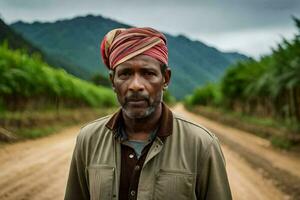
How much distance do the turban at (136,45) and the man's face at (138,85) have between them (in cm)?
3

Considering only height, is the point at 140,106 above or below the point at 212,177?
above

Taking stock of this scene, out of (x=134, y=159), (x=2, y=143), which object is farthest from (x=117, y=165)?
(x=2, y=143)

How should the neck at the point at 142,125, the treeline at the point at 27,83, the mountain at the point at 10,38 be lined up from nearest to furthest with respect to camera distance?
the neck at the point at 142,125
the treeline at the point at 27,83
the mountain at the point at 10,38

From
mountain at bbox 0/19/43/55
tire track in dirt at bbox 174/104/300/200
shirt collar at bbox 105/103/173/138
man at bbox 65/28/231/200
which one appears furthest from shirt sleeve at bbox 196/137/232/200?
mountain at bbox 0/19/43/55

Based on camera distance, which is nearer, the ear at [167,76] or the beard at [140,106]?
the beard at [140,106]

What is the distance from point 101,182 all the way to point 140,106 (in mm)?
401

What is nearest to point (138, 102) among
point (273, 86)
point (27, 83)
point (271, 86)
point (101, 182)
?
point (101, 182)

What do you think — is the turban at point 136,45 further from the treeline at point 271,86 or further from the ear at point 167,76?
the treeline at point 271,86

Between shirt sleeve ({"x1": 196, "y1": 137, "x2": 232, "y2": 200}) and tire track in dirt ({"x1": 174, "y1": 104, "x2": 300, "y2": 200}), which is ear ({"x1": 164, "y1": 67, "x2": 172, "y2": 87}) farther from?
tire track in dirt ({"x1": 174, "y1": 104, "x2": 300, "y2": 200})

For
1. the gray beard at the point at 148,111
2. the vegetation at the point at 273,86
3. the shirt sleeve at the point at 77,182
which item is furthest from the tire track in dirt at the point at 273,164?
the gray beard at the point at 148,111

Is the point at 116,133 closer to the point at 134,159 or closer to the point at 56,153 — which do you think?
the point at 134,159

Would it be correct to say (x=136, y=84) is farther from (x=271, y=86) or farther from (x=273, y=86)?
(x=271, y=86)

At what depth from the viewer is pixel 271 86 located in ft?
56.7

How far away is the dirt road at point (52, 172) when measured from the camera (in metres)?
7.77
